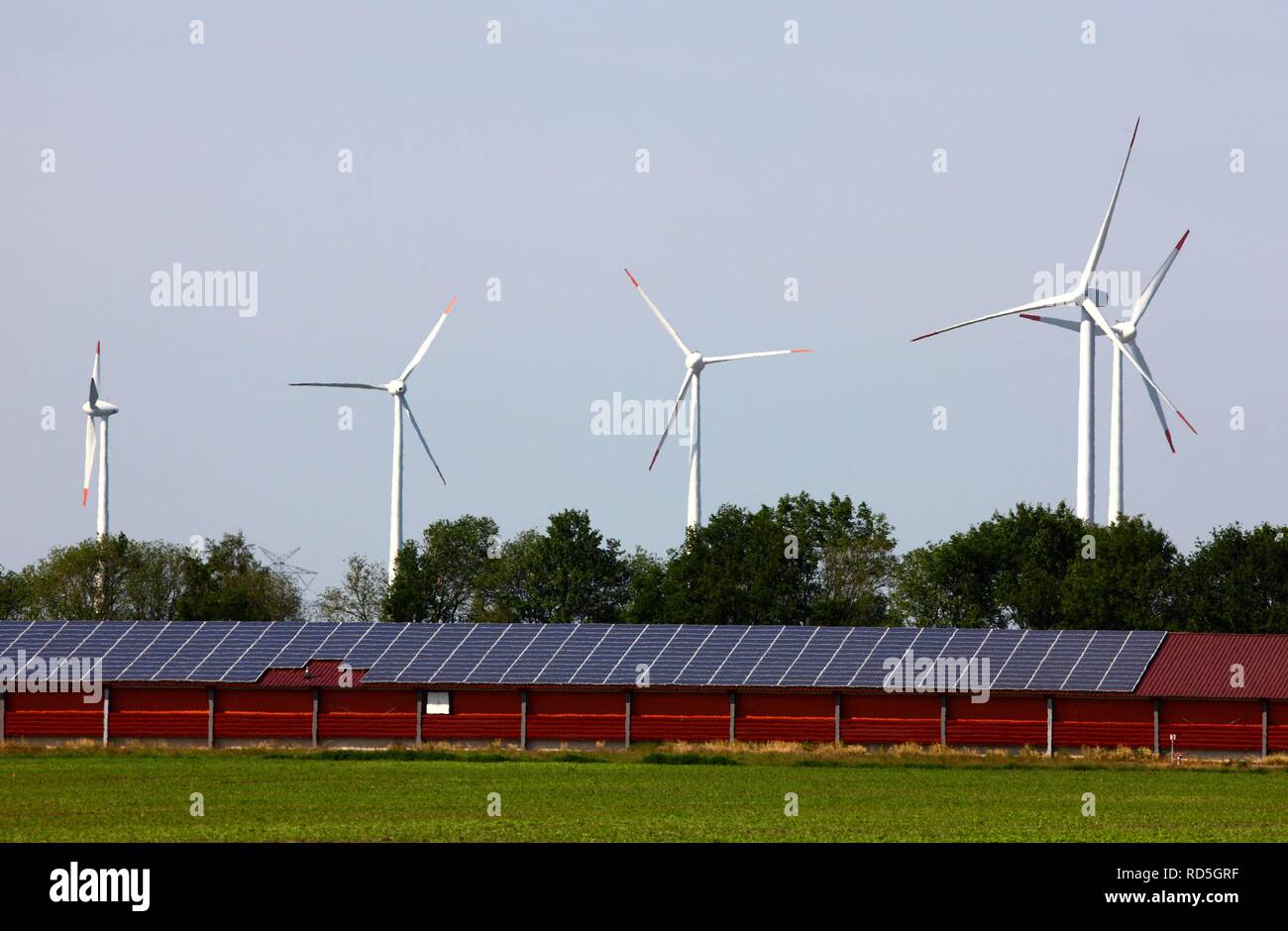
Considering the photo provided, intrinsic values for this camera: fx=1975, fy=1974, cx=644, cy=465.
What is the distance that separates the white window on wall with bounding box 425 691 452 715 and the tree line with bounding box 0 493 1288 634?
3463 cm

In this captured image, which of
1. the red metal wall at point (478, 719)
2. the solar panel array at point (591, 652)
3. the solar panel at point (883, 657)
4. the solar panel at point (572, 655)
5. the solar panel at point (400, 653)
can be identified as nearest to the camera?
the solar panel at point (883, 657)

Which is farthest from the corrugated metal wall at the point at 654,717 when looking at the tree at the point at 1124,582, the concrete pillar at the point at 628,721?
the tree at the point at 1124,582

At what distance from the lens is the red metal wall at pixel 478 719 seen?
66.9 metres

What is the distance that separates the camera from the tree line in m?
95.7

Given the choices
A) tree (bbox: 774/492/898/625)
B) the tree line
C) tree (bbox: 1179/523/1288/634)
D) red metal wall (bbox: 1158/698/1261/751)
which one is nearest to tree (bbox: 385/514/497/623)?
the tree line

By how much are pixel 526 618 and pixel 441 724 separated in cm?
5238

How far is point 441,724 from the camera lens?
67250mm

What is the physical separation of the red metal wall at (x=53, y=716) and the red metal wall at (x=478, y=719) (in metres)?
11.6

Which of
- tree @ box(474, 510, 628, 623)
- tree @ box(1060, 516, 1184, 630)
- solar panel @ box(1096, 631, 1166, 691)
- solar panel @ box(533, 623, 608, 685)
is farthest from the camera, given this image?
tree @ box(474, 510, 628, 623)

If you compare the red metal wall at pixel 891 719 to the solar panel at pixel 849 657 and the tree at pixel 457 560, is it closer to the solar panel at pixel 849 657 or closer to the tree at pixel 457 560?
the solar panel at pixel 849 657

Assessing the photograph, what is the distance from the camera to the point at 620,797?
38.8 meters

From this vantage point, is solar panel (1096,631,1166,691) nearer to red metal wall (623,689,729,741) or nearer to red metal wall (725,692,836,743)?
red metal wall (725,692,836,743)
